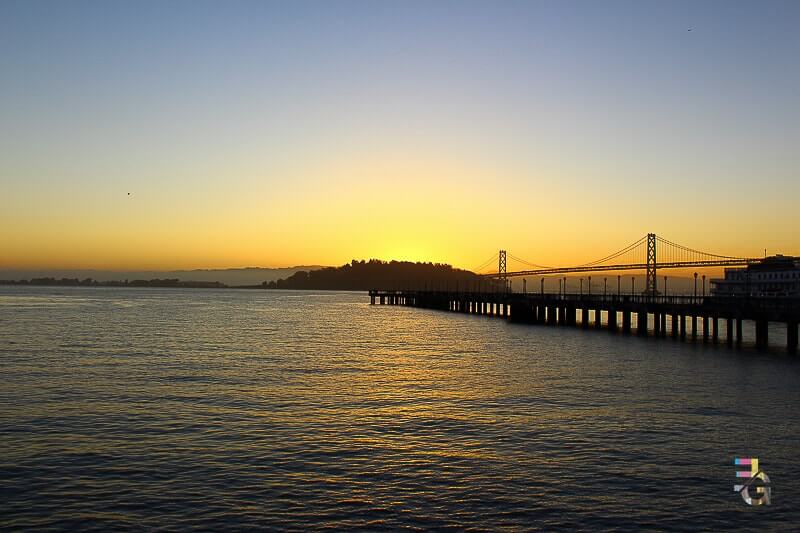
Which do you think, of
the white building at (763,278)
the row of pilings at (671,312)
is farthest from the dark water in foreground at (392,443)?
the white building at (763,278)

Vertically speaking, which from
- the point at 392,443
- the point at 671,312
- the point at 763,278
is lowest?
the point at 392,443

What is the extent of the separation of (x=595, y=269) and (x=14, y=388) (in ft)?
431

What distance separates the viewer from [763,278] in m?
110

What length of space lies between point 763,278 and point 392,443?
10427 cm

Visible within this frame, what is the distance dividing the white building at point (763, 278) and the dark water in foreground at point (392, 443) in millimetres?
67540

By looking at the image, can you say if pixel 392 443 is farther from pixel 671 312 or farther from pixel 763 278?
pixel 763 278

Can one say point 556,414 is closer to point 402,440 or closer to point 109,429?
point 402,440

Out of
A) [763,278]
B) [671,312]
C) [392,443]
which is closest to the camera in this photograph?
[392,443]

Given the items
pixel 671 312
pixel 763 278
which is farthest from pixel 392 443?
pixel 763 278

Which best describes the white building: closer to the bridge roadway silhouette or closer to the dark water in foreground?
the bridge roadway silhouette

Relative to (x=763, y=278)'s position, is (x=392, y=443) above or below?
below

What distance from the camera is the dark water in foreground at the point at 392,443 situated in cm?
1513

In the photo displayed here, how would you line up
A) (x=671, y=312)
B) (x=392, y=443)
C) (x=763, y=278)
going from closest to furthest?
1. (x=392, y=443)
2. (x=671, y=312)
3. (x=763, y=278)

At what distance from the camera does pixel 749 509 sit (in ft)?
50.9
